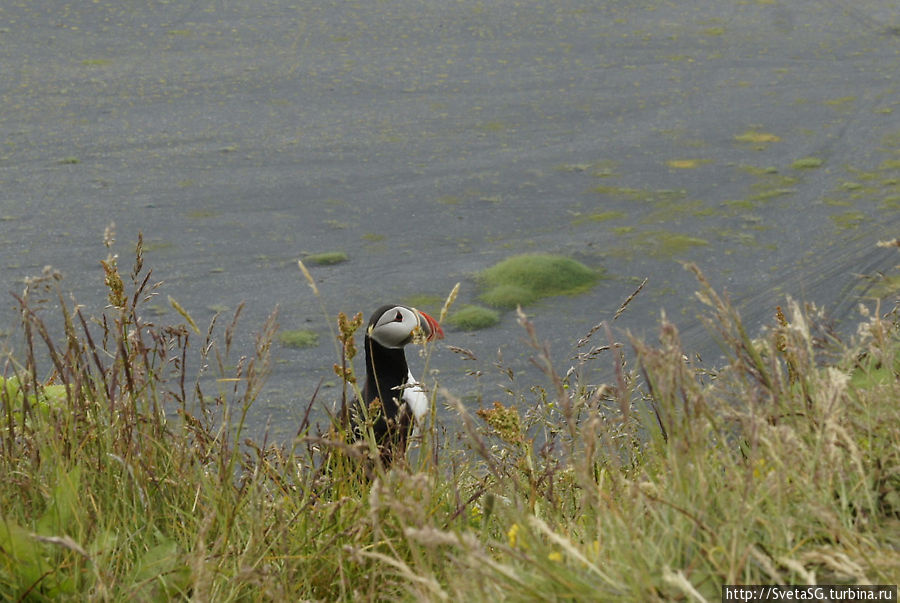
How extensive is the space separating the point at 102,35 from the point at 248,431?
943cm

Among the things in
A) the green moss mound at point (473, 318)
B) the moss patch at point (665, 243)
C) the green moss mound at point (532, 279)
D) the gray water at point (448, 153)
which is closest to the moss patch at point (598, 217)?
the gray water at point (448, 153)

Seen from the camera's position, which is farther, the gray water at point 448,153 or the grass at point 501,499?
the gray water at point 448,153

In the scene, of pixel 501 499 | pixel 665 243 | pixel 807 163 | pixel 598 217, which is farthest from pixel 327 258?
pixel 501 499

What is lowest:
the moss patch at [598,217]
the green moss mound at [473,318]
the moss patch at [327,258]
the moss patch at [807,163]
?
the green moss mound at [473,318]

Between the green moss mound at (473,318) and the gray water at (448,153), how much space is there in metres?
0.09

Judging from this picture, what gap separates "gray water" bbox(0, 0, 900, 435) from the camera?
24.6 feet

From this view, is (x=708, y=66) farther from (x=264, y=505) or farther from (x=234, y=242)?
(x=264, y=505)

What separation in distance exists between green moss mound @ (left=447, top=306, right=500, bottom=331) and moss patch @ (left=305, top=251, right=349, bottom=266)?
1.31m

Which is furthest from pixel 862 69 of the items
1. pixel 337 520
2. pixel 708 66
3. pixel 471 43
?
pixel 337 520

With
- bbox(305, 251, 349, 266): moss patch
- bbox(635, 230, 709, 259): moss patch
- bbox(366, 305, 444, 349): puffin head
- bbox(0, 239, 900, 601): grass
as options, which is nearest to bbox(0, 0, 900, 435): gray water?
bbox(635, 230, 709, 259): moss patch

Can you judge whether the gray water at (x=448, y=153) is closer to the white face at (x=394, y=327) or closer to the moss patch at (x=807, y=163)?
the moss patch at (x=807, y=163)

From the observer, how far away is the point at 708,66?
12445mm

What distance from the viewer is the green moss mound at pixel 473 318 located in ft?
22.4

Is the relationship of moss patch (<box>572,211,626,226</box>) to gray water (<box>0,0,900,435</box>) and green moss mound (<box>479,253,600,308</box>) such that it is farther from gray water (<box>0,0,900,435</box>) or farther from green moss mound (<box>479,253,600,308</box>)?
green moss mound (<box>479,253,600,308</box>)
